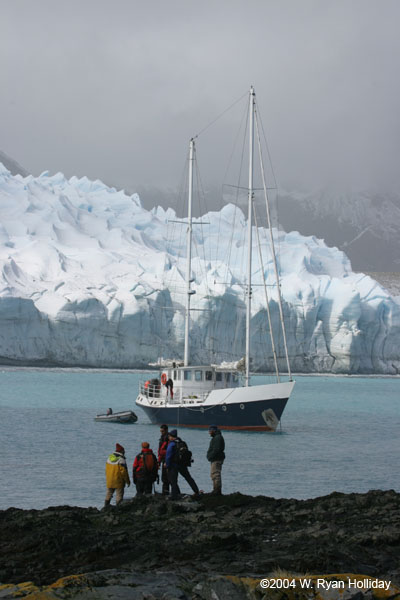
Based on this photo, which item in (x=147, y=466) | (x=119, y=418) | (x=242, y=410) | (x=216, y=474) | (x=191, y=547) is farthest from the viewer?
(x=119, y=418)

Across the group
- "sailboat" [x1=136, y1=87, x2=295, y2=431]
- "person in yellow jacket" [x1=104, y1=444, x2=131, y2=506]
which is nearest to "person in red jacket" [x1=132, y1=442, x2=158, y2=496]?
"person in yellow jacket" [x1=104, y1=444, x2=131, y2=506]

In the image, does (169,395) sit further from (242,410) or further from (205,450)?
(205,450)

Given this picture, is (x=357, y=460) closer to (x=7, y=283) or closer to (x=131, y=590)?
(x=131, y=590)

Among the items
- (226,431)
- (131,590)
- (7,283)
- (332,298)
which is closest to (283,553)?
(131,590)

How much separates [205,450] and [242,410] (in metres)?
3.56

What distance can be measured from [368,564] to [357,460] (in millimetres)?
13709

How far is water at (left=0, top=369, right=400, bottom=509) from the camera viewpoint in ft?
51.4

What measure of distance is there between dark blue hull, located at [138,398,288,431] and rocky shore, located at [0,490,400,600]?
523 inches

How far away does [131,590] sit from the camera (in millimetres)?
6207

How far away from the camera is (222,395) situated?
25.0 meters

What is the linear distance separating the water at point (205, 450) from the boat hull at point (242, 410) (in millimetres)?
385

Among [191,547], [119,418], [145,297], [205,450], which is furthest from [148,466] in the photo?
[145,297]

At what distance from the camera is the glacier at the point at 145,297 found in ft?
182

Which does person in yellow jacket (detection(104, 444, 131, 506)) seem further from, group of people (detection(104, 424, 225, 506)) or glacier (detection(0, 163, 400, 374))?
glacier (detection(0, 163, 400, 374))
